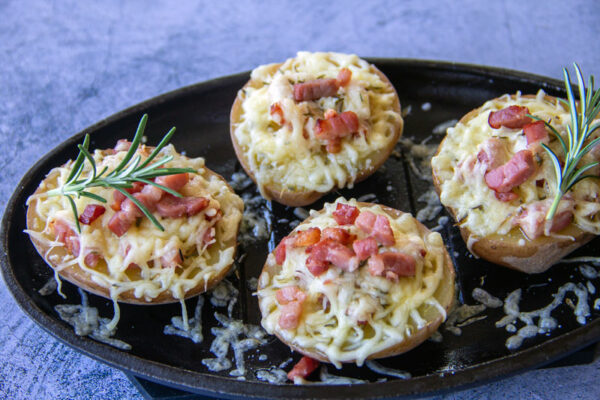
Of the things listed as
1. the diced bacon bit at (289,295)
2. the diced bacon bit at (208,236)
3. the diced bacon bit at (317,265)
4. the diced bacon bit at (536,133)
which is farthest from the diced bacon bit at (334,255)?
the diced bacon bit at (536,133)

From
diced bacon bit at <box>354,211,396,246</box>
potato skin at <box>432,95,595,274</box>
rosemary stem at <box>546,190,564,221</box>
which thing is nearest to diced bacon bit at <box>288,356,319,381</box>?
diced bacon bit at <box>354,211,396,246</box>

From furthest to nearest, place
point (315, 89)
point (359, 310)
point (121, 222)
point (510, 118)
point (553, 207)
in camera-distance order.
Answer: point (315, 89), point (510, 118), point (121, 222), point (553, 207), point (359, 310)

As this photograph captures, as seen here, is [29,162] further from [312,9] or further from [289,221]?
[312,9]

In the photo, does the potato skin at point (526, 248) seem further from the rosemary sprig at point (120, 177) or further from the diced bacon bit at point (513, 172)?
the rosemary sprig at point (120, 177)

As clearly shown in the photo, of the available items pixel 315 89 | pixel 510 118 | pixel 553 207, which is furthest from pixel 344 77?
pixel 553 207

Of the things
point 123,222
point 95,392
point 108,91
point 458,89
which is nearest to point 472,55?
point 458,89

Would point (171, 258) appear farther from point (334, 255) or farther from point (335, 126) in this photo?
point (335, 126)
